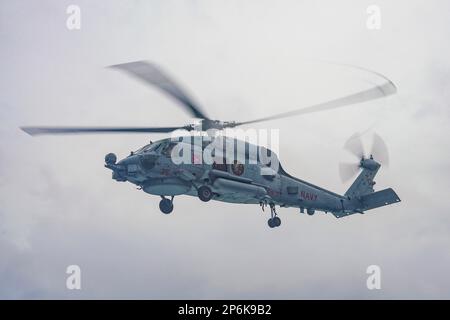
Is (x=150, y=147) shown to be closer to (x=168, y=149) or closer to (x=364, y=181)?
(x=168, y=149)

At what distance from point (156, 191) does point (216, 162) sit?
139 inches

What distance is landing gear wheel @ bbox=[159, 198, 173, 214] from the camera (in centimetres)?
3803

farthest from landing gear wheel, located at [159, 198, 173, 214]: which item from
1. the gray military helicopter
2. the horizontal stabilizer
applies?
the horizontal stabilizer

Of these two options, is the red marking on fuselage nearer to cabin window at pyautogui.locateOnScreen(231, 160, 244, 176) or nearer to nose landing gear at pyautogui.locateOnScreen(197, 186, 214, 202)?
cabin window at pyautogui.locateOnScreen(231, 160, 244, 176)

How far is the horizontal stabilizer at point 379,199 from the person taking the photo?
4212cm

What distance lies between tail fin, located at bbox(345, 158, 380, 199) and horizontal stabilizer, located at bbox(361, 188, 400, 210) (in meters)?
0.53

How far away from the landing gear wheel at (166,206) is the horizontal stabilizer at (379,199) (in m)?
12.0


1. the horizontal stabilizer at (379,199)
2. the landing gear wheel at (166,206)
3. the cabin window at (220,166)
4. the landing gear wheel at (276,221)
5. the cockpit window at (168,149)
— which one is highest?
the cockpit window at (168,149)

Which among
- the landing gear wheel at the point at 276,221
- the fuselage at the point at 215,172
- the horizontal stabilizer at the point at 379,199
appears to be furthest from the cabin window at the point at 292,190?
the horizontal stabilizer at the point at 379,199

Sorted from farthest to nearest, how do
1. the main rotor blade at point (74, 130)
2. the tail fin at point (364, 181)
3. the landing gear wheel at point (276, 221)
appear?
the tail fin at point (364, 181) → the landing gear wheel at point (276, 221) → the main rotor blade at point (74, 130)

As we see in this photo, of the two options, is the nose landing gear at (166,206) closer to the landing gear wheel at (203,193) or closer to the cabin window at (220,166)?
the landing gear wheel at (203,193)
